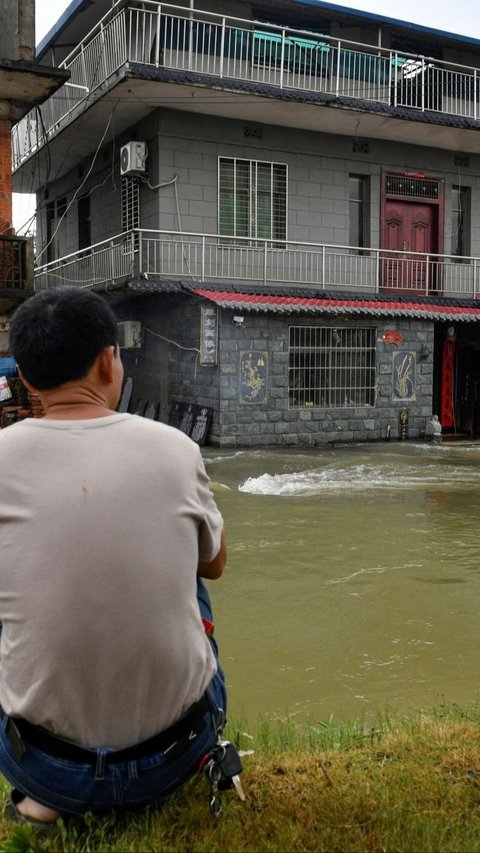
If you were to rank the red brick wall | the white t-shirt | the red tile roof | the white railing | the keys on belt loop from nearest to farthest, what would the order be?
the white t-shirt
the keys on belt loop
the red brick wall
the red tile roof
the white railing

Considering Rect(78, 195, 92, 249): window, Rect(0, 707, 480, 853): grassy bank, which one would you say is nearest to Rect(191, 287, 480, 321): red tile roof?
Rect(78, 195, 92, 249): window

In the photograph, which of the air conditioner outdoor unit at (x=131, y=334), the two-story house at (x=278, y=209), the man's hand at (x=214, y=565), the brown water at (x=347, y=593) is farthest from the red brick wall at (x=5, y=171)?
the man's hand at (x=214, y=565)

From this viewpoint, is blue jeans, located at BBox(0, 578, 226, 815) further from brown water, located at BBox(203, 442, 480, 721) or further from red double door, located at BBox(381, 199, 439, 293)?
red double door, located at BBox(381, 199, 439, 293)

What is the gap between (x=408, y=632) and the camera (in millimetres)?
5125

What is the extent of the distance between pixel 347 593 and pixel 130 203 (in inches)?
Result: 503

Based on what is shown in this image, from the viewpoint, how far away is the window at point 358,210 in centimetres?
1783

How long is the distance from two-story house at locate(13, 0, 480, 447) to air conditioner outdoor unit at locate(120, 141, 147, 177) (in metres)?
0.04

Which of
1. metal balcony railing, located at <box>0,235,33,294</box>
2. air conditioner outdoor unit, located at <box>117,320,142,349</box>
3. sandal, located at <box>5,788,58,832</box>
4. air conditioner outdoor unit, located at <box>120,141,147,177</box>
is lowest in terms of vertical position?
sandal, located at <box>5,788,58,832</box>

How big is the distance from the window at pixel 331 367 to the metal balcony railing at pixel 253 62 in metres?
4.60

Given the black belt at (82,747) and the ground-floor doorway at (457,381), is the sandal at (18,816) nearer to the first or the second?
the black belt at (82,747)

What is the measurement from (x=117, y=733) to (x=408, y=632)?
337cm

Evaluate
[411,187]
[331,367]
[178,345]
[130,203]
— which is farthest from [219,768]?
[411,187]

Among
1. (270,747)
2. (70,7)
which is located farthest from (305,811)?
(70,7)

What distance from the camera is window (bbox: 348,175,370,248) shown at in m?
17.8
